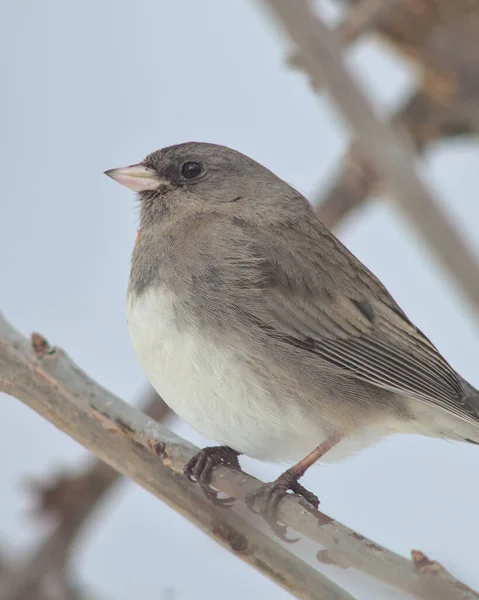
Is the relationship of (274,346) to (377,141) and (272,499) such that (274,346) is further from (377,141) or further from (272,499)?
(377,141)

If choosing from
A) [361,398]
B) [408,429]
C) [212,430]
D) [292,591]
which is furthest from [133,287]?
[292,591]

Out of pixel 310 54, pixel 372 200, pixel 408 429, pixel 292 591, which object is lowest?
pixel 292 591

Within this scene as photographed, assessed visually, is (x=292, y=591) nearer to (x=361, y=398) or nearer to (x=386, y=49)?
(x=361, y=398)

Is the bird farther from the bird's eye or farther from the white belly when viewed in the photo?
the bird's eye

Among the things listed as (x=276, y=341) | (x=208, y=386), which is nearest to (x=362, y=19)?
(x=276, y=341)

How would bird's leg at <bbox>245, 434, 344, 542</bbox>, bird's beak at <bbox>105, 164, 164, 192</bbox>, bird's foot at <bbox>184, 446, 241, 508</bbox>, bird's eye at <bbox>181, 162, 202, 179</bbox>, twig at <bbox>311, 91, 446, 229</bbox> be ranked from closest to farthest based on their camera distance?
1. bird's leg at <bbox>245, 434, 344, 542</bbox>
2. bird's foot at <bbox>184, 446, 241, 508</bbox>
3. bird's beak at <bbox>105, 164, 164, 192</bbox>
4. bird's eye at <bbox>181, 162, 202, 179</bbox>
5. twig at <bbox>311, 91, 446, 229</bbox>

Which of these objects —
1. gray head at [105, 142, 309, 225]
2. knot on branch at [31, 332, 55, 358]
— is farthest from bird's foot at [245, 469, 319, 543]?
gray head at [105, 142, 309, 225]

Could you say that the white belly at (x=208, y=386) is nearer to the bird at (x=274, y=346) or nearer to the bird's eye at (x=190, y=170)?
the bird at (x=274, y=346)

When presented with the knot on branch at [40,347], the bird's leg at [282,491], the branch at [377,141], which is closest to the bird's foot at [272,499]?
the bird's leg at [282,491]
